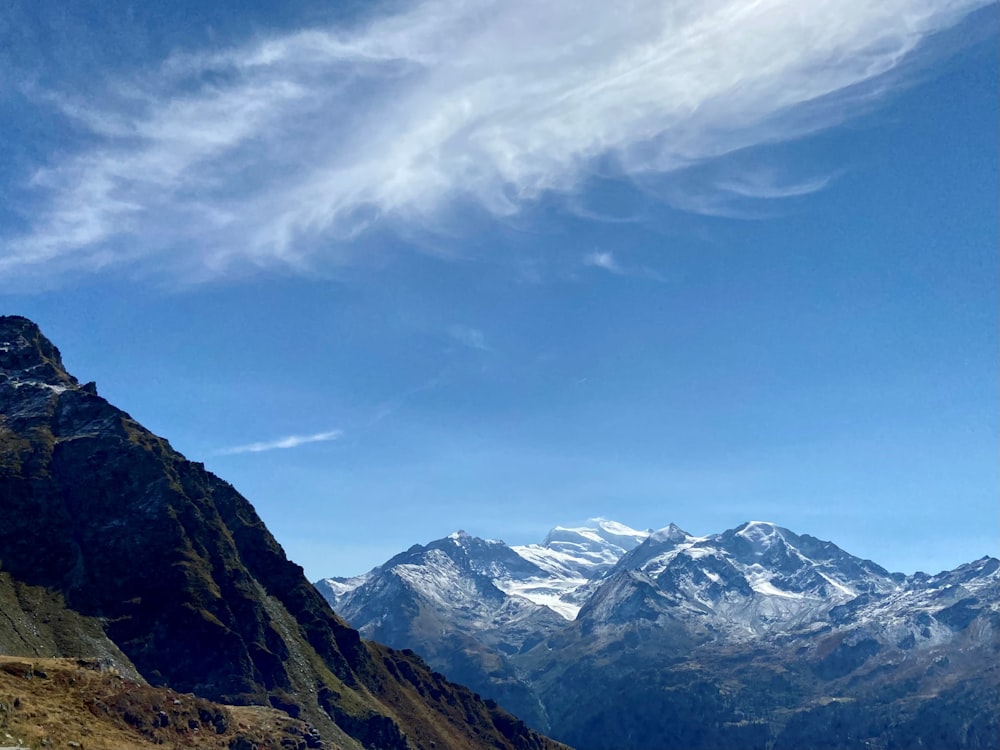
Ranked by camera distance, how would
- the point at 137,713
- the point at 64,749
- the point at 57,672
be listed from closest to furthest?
the point at 64,749
the point at 57,672
the point at 137,713

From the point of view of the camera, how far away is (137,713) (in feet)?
646

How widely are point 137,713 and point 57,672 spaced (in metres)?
23.5

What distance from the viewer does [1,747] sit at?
128m

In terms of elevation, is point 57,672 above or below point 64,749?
above

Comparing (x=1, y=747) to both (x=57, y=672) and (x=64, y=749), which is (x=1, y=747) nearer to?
(x=64, y=749)

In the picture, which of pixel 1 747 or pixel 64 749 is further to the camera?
pixel 64 749

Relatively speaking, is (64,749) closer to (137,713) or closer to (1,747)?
(1,747)

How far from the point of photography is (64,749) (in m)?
147

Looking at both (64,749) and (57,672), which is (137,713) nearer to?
(57,672)

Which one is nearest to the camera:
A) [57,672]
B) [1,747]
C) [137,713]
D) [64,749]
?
[1,747]

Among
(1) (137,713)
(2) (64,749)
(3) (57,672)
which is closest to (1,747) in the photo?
(2) (64,749)

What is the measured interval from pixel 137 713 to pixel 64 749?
170 ft

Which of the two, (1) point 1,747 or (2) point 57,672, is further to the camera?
(2) point 57,672

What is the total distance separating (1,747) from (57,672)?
2244 inches
